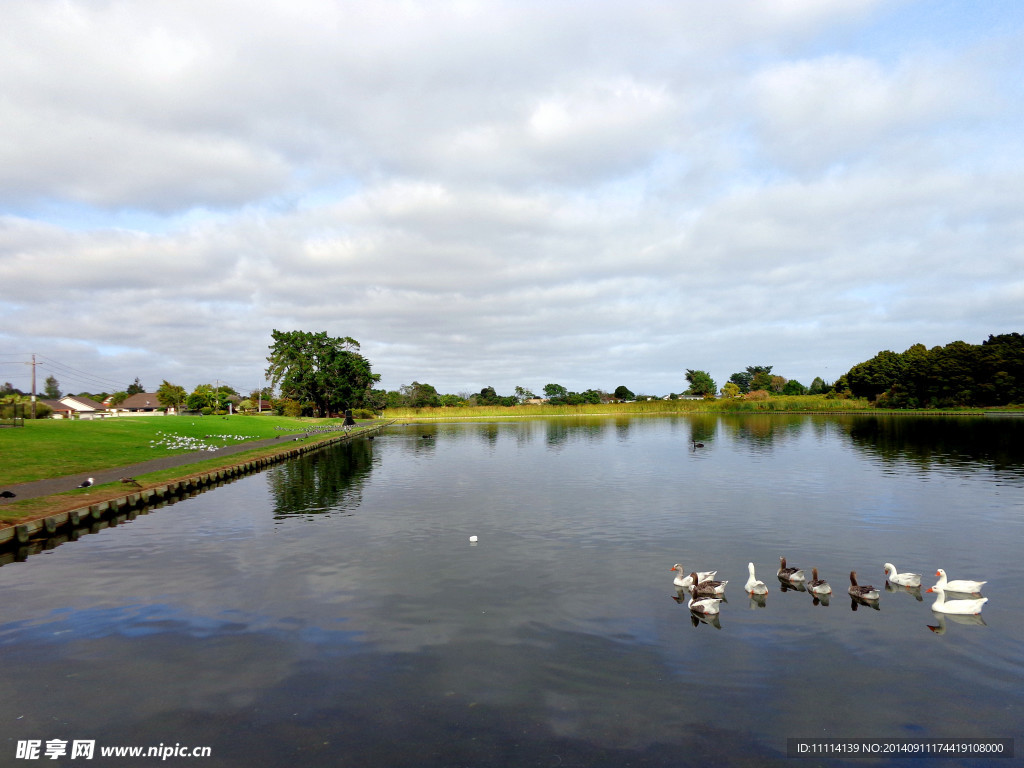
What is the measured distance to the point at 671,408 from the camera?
15700 centimetres

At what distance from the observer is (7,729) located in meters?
9.81

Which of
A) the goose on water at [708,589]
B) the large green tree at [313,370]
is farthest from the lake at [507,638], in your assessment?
the large green tree at [313,370]

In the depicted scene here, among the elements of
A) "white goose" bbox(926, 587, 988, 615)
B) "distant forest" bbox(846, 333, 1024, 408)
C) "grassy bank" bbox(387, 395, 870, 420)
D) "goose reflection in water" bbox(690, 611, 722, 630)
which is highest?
"distant forest" bbox(846, 333, 1024, 408)

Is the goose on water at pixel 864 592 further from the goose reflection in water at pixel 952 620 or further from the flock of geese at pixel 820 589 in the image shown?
the goose reflection in water at pixel 952 620

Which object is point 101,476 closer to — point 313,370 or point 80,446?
point 80,446

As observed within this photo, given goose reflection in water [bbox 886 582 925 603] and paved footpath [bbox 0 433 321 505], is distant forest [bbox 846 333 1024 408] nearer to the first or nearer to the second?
goose reflection in water [bbox 886 582 925 603]

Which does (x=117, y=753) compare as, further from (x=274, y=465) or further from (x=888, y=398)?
(x=888, y=398)

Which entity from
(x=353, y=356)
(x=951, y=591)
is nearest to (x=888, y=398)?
(x=353, y=356)

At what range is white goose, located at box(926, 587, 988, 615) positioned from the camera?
1466 centimetres

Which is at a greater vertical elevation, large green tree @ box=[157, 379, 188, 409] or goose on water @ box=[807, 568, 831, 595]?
large green tree @ box=[157, 379, 188, 409]

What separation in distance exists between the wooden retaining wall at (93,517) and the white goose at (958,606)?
29349 mm

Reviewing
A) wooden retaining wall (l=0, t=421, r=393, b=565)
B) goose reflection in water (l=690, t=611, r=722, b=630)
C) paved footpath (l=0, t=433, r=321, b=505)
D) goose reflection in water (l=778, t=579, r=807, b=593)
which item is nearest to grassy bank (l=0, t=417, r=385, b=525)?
wooden retaining wall (l=0, t=421, r=393, b=565)

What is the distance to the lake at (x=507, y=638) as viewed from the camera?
9.73 m

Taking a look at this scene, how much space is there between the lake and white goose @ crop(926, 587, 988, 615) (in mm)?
278
